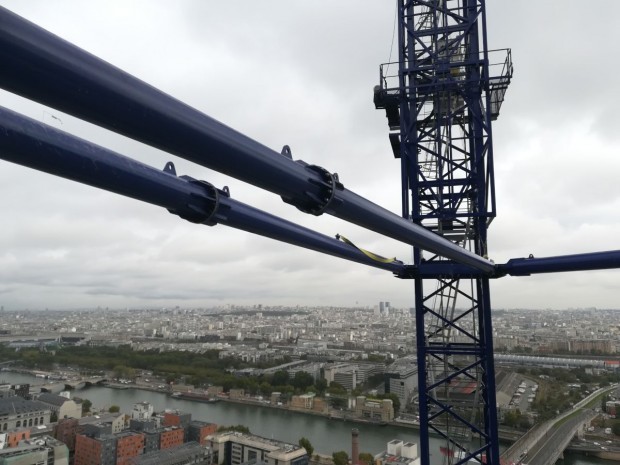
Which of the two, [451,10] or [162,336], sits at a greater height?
[451,10]

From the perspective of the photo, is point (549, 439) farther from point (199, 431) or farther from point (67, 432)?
point (67, 432)

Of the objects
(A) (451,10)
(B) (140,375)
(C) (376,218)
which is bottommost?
(B) (140,375)

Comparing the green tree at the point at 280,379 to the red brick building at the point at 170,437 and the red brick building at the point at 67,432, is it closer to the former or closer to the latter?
the red brick building at the point at 170,437

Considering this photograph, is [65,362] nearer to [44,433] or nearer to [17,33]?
[44,433]

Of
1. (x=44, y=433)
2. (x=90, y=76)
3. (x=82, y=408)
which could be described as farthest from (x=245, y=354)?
(x=90, y=76)

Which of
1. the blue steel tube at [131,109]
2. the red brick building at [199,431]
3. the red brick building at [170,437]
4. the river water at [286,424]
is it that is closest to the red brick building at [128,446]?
the red brick building at [170,437]

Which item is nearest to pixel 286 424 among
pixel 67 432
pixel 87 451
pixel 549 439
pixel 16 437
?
pixel 87 451
